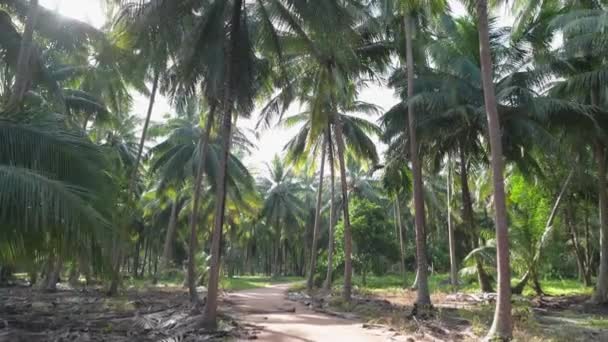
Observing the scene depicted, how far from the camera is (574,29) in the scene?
13.0 meters

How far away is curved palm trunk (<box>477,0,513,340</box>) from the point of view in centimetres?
812

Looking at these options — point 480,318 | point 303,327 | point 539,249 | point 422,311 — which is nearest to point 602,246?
point 539,249

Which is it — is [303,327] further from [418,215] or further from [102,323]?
[102,323]

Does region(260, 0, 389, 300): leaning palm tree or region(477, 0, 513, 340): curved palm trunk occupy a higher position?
region(260, 0, 389, 300): leaning palm tree

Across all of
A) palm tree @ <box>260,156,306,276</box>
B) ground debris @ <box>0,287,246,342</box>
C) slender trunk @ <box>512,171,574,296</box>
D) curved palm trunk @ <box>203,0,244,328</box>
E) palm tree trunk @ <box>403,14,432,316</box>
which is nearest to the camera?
ground debris @ <box>0,287,246,342</box>

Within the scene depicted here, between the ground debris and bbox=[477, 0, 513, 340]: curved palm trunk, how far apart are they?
509 centimetres

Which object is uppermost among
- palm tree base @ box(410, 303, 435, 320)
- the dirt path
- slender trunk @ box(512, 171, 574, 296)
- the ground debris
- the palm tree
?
the palm tree

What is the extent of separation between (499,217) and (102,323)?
30.6 ft

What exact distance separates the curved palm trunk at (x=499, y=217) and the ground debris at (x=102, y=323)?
16.7 ft

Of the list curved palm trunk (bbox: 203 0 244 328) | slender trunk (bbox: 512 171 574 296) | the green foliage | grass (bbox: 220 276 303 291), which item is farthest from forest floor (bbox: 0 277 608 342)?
the green foliage

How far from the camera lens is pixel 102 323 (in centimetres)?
1165

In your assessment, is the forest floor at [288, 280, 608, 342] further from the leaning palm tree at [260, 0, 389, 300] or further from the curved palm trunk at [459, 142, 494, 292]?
the leaning palm tree at [260, 0, 389, 300]

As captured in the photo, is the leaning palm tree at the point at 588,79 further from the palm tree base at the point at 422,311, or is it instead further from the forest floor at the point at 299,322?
the palm tree base at the point at 422,311

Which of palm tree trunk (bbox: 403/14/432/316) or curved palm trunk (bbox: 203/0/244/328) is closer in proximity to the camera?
curved palm trunk (bbox: 203/0/244/328)
